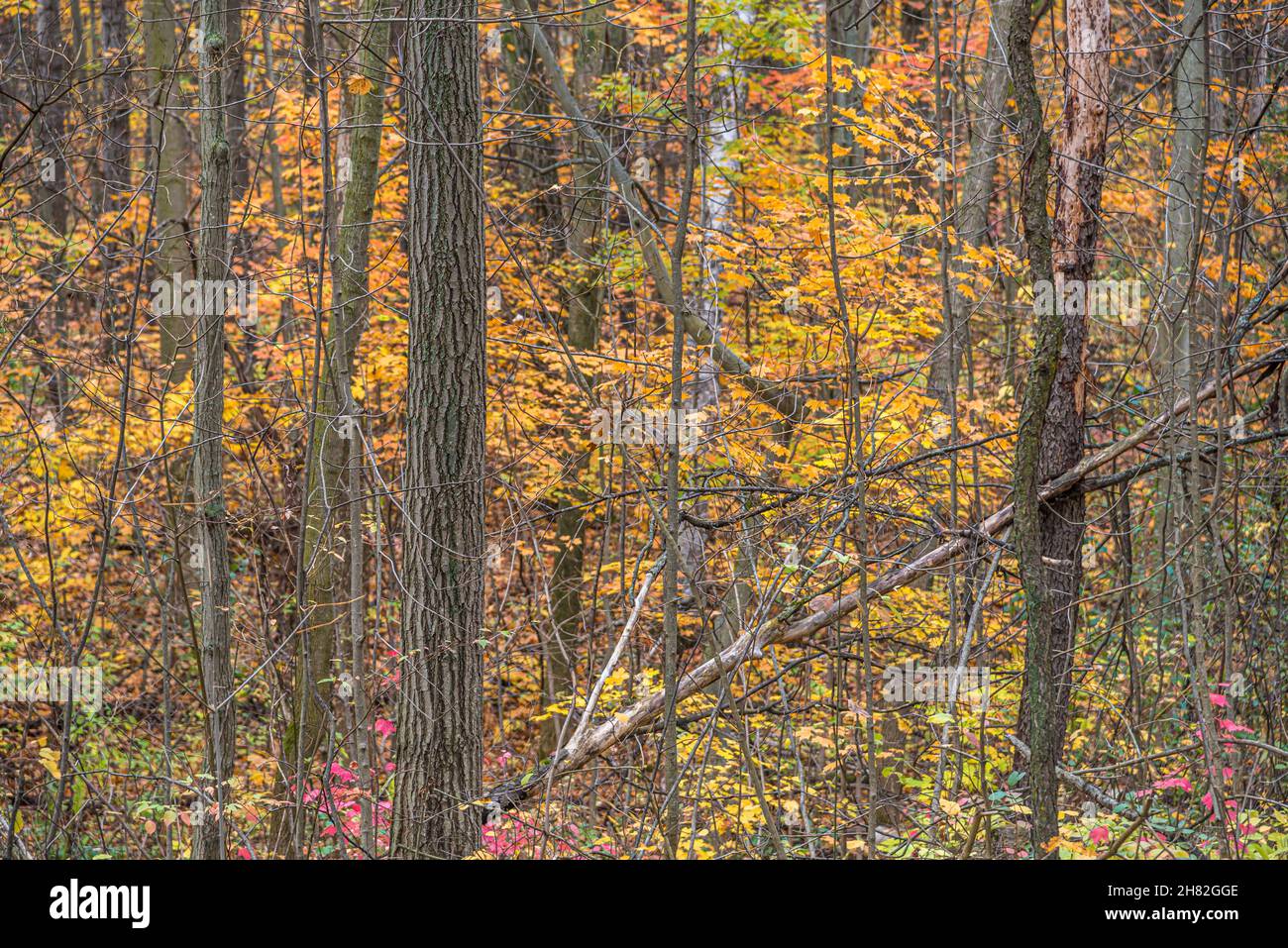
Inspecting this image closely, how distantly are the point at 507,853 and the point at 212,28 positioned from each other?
4.94 meters

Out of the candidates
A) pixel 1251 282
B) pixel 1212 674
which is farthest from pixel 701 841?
pixel 1251 282

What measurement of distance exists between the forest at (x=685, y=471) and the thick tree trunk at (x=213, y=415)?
0.03 metres

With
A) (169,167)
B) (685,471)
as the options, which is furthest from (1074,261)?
(169,167)

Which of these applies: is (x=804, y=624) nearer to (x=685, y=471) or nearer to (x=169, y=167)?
(x=685, y=471)

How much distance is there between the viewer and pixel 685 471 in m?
8.22

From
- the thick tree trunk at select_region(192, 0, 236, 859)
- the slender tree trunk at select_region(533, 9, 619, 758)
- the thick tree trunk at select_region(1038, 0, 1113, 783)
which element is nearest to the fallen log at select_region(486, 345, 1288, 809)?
the thick tree trunk at select_region(1038, 0, 1113, 783)

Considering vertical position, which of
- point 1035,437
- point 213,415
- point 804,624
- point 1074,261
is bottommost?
point 804,624

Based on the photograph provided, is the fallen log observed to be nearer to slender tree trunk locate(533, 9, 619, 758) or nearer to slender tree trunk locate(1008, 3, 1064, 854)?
slender tree trunk locate(1008, 3, 1064, 854)

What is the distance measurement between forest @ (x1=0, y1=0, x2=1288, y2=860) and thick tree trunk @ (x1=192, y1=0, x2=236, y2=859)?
0.03m

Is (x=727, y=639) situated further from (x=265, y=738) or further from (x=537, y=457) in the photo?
(x=265, y=738)

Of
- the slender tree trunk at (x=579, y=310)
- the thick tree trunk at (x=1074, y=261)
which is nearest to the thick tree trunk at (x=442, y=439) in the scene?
the thick tree trunk at (x=1074, y=261)

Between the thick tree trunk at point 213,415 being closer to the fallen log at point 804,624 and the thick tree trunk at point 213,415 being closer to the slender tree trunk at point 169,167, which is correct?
the fallen log at point 804,624

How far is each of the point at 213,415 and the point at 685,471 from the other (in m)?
3.47

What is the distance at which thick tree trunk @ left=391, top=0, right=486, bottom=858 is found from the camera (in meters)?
5.75
